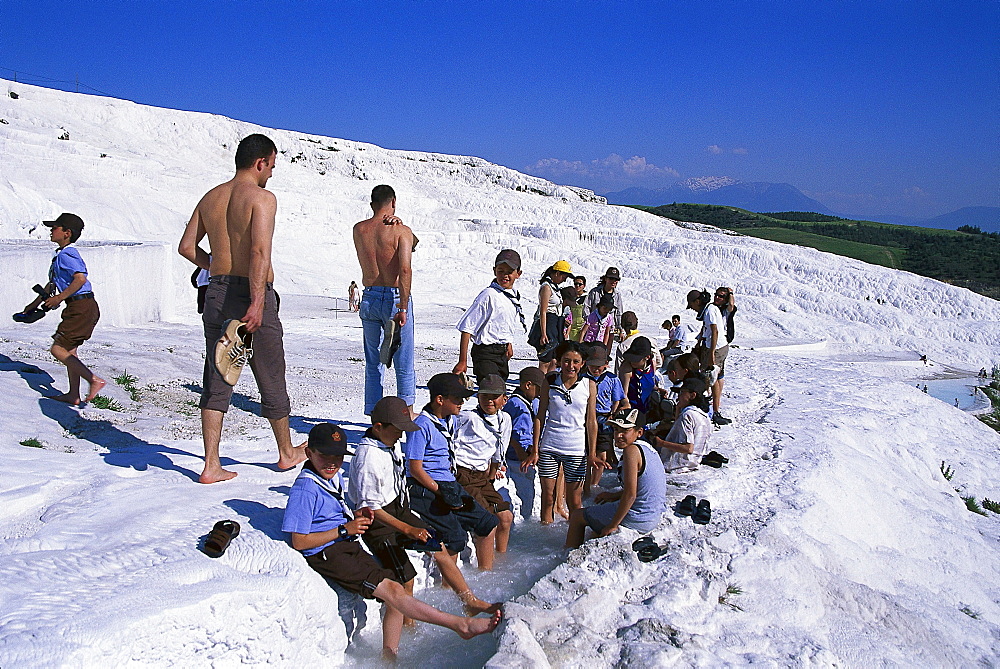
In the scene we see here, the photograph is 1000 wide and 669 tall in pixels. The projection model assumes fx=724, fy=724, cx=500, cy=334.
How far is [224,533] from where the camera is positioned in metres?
3.63

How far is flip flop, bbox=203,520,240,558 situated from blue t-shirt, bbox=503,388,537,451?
93.7 inches

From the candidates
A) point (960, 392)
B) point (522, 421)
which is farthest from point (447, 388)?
point (960, 392)

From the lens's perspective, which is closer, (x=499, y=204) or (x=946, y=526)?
(x=946, y=526)

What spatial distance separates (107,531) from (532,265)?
76.0ft

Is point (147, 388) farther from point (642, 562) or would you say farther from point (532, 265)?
point (532, 265)

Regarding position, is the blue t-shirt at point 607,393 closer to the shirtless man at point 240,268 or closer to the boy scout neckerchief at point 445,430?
the boy scout neckerchief at point 445,430

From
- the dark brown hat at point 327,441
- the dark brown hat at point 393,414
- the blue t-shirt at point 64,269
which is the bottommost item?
the dark brown hat at point 327,441

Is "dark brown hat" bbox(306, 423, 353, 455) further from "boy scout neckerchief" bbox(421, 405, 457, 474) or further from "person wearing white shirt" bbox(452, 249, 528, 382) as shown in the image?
"person wearing white shirt" bbox(452, 249, 528, 382)

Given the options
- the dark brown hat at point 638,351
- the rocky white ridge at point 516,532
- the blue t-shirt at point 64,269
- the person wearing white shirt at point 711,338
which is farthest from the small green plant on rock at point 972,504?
the blue t-shirt at point 64,269

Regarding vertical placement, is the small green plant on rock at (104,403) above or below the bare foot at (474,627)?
above

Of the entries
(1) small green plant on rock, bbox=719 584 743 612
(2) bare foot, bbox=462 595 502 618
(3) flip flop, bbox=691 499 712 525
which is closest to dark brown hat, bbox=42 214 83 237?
(2) bare foot, bbox=462 595 502 618

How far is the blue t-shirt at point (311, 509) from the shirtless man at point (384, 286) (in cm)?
171

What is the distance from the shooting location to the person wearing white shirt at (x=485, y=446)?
471 cm

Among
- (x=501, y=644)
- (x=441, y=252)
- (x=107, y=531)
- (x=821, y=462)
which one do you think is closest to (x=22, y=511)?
(x=107, y=531)
